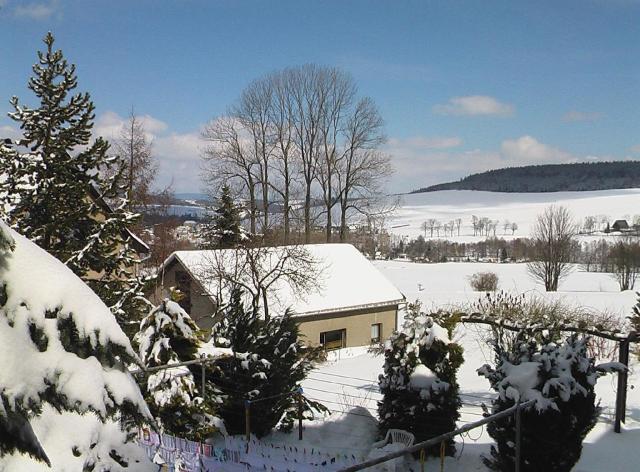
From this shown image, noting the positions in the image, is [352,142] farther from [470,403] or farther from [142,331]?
[142,331]

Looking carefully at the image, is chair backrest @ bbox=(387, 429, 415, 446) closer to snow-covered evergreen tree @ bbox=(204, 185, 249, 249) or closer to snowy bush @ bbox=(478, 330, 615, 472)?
snowy bush @ bbox=(478, 330, 615, 472)

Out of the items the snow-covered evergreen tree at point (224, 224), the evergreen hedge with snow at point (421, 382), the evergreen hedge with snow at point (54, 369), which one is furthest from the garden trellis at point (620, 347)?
the snow-covered evergreen tree at point (224, 224)

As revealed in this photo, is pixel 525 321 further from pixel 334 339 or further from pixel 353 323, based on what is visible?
pixel 353 323

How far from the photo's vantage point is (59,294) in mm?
2494

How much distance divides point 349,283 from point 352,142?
622 inches

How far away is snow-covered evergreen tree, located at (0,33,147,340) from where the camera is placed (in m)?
9.80

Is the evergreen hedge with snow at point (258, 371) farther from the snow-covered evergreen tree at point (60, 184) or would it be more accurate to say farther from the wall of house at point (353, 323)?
the wall of house at point (353, 323)

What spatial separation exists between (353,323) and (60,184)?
16.2 m

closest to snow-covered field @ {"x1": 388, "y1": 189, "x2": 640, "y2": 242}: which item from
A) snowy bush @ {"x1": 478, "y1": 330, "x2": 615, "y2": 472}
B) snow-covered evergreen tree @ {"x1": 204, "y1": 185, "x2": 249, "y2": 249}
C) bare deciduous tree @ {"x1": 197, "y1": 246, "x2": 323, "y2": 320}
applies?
snow-covered evergreen tree @ {"x1": 204, "y1": 185, "x2": 249, "y2": 249}

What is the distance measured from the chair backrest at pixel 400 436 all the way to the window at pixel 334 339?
13678mm

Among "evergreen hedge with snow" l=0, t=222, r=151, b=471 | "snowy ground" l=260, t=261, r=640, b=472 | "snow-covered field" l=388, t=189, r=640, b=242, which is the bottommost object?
"snowy ground" l=260, t=261, r=640, b=472

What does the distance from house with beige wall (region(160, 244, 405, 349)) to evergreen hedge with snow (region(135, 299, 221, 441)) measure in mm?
11236

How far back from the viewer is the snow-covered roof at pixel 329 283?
21969mm

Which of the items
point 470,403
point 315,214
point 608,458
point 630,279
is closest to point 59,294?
point 608,458
